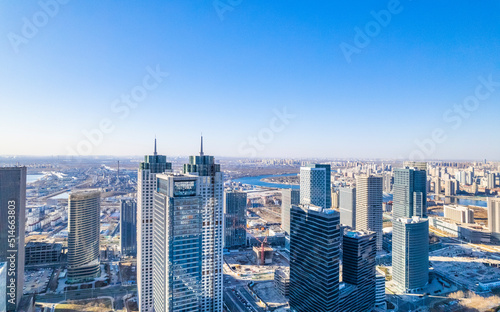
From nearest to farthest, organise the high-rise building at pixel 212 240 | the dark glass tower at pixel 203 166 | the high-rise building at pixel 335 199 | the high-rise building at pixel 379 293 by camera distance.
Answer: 1. the high-rise building at pixel 212 240
2. the dark glass tower at pixel 203 166
3. the high-rise building at pixel 379 293
4. the high-rise building at pixel 335 199

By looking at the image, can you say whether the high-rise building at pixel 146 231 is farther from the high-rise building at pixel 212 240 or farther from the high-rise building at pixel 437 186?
the high-rise building at pixel 437 186

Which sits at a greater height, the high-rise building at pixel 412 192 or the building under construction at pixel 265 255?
the high-rise building at pixel 412 192

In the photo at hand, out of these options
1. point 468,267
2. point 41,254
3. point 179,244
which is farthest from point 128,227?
point 468,267

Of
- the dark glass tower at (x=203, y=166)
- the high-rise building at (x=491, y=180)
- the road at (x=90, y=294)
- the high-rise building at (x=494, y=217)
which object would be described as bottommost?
the road at (x=90, y=294)

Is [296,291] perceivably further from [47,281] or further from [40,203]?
[40,203]

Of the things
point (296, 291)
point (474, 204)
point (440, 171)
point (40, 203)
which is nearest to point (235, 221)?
point (296, 291)

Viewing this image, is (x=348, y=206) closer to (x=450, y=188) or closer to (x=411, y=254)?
(x=411, y=254)

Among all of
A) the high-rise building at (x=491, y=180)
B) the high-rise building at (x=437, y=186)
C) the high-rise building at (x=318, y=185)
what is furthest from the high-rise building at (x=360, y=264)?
the high-rise building at (x=491, y=180)
